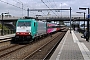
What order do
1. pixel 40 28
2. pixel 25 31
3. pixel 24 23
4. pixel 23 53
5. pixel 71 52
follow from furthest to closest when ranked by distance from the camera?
pixel 40 28
pixel 24 23
pixel 25 31
pixel 23 53
pixel 71 52

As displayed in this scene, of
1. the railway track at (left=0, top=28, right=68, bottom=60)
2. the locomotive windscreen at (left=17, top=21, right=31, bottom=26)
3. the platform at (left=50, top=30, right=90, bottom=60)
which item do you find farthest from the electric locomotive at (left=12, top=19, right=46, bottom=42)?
the platform at (left=50, top=30, right=90, bottom=60)

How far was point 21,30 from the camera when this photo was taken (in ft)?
96.1

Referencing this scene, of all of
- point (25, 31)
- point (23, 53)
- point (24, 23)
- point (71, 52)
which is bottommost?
point (23, 53)

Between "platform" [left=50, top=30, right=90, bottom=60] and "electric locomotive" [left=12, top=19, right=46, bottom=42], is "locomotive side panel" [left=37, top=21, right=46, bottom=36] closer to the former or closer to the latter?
"electric locomotive" [left=12, top=19, right=46, bottom=42]

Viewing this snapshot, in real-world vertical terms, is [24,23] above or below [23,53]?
above

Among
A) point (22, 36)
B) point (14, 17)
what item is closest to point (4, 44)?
point (22, 36)

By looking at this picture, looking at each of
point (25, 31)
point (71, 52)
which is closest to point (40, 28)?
point (25, 31)

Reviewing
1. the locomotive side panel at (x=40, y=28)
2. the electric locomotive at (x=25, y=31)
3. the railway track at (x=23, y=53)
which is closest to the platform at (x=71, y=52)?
the railway track at (x=23, y=53)

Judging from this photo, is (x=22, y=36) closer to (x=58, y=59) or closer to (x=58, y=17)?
(x=58, y=59)

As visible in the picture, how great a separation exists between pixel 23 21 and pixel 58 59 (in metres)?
16.2

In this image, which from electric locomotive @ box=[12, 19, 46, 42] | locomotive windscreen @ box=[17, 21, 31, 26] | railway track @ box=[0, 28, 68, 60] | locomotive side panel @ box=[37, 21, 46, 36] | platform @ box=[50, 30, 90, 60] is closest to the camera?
platform @ box=[50, 30, 90, 60]

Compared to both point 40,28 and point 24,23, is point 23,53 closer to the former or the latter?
point 24,23

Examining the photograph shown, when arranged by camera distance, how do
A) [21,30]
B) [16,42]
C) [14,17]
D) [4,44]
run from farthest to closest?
[14,17] → [16,42] → [21,30] → [4,44]

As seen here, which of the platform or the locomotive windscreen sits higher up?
the locomotive windscreen
